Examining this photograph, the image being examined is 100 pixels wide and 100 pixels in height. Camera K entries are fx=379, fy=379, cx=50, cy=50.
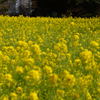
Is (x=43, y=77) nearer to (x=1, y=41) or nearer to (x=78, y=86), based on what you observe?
(x=78, y=86)

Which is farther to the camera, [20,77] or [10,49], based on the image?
[10,49]

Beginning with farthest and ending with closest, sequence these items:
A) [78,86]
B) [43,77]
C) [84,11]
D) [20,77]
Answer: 1. [84,11]
2. [20,77]
3. [43,77]
4. [78,86]

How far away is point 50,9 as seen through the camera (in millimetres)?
18375

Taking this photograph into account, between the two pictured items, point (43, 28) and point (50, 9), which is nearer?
point (43, 28)

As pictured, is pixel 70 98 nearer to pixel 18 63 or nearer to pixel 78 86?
pixel 78 86

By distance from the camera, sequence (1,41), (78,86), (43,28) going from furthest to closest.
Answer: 1. (43,28)
2. (1,41)
3. (78,86)

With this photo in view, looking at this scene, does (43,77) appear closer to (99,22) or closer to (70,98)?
(70,98)

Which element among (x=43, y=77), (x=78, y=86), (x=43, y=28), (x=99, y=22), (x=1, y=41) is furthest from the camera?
(x=99, y=22)

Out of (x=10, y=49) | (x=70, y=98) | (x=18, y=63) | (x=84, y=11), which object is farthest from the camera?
(x=84, y=11)

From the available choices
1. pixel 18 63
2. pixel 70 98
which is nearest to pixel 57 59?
pixel 18 63

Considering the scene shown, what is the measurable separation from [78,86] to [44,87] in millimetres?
429

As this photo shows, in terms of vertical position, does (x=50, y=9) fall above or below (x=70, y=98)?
above

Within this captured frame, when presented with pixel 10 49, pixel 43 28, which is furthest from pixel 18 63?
pixel 43 28

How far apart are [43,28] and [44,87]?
22.0 ft
